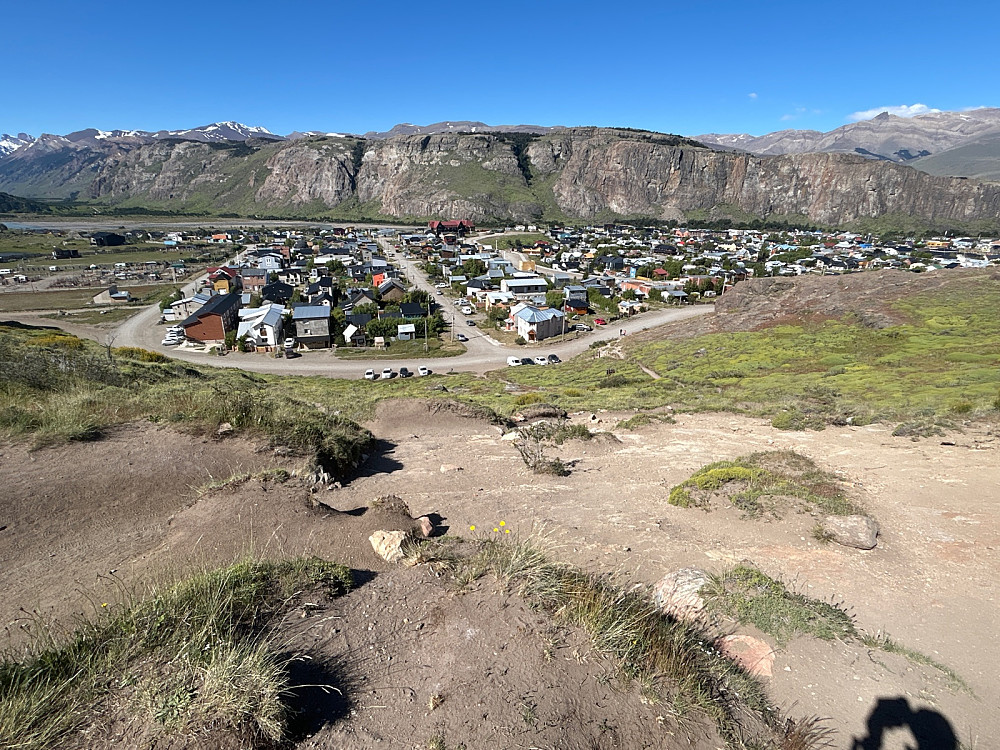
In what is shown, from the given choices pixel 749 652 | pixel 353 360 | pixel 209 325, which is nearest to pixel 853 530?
pixel 749 652

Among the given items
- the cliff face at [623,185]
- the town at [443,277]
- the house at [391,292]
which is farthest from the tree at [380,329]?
the cliff face at [623,185]

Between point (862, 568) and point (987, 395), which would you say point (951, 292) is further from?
point (862, 568)

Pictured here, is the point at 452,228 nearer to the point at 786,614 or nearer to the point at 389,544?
the point at 389,544

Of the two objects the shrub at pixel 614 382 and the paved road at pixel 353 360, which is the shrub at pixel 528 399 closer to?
the shrub at pixel 614 382

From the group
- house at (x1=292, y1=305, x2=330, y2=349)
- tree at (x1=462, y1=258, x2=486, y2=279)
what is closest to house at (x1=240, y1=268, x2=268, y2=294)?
house at (x1=292, y1=305, x2=330, y2=349)

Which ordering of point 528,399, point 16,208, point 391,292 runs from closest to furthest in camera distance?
point 528,399 → point 391,292 → point 16,208
